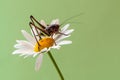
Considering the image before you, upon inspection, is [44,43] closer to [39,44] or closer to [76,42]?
[39,44]

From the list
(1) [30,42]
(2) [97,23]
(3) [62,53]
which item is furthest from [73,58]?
(1) [30,42]

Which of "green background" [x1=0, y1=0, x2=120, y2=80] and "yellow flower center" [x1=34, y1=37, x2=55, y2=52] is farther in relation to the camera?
"green background" [x1=0, y1=0, x2=120, y2=80]

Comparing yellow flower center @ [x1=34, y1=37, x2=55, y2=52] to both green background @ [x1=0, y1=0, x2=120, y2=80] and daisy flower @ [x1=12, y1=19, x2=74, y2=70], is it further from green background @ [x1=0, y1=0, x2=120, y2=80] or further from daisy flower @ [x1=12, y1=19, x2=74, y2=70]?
green background @ [x1=0, y1=0, x2=120, y2=80]

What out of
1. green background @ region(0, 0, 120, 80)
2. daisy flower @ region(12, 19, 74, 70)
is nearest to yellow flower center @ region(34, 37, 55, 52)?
daisy flower @ region(12, 19, 74, 70)

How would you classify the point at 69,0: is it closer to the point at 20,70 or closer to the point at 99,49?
the point at 99,49

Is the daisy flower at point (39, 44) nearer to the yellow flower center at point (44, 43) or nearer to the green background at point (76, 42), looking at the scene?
the yellow flower center at point (44, 43)

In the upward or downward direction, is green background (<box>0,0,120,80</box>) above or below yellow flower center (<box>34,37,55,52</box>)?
above

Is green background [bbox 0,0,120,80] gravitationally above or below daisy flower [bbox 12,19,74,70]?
above

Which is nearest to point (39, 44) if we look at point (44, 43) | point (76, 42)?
point (44, 43)
